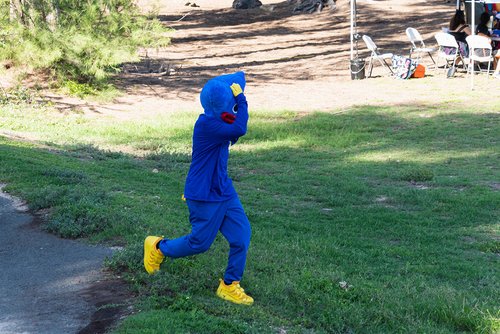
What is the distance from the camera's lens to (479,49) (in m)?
18.6

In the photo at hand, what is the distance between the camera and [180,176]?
11.0m

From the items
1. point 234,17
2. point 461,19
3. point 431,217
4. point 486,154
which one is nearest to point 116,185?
point 431,217

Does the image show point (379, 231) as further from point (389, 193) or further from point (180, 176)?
point (180, 176)

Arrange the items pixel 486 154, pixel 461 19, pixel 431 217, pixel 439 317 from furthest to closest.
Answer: pixel 461 19 < pixel 486 154 < pixel 431 217 < pixel 439 317

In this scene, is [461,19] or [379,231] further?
[461,19]

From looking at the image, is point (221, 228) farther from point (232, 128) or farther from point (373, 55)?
point (373, 55)

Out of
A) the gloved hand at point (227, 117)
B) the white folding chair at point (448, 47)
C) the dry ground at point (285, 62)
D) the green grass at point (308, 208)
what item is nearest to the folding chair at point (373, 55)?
the dry ground at point (285, 62)

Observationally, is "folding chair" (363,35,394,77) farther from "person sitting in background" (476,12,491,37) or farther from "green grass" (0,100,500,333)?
"green grass" (0,100,500,333)

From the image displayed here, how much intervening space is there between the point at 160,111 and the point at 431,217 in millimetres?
8972

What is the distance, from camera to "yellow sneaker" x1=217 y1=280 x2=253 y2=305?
514cm

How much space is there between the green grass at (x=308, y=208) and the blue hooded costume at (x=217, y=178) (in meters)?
0.38

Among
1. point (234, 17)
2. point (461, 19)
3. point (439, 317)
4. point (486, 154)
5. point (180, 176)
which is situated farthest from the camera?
point (234, 17)

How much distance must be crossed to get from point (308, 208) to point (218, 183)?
4.41 meters

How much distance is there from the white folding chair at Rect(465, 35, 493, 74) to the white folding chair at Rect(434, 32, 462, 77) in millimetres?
533
